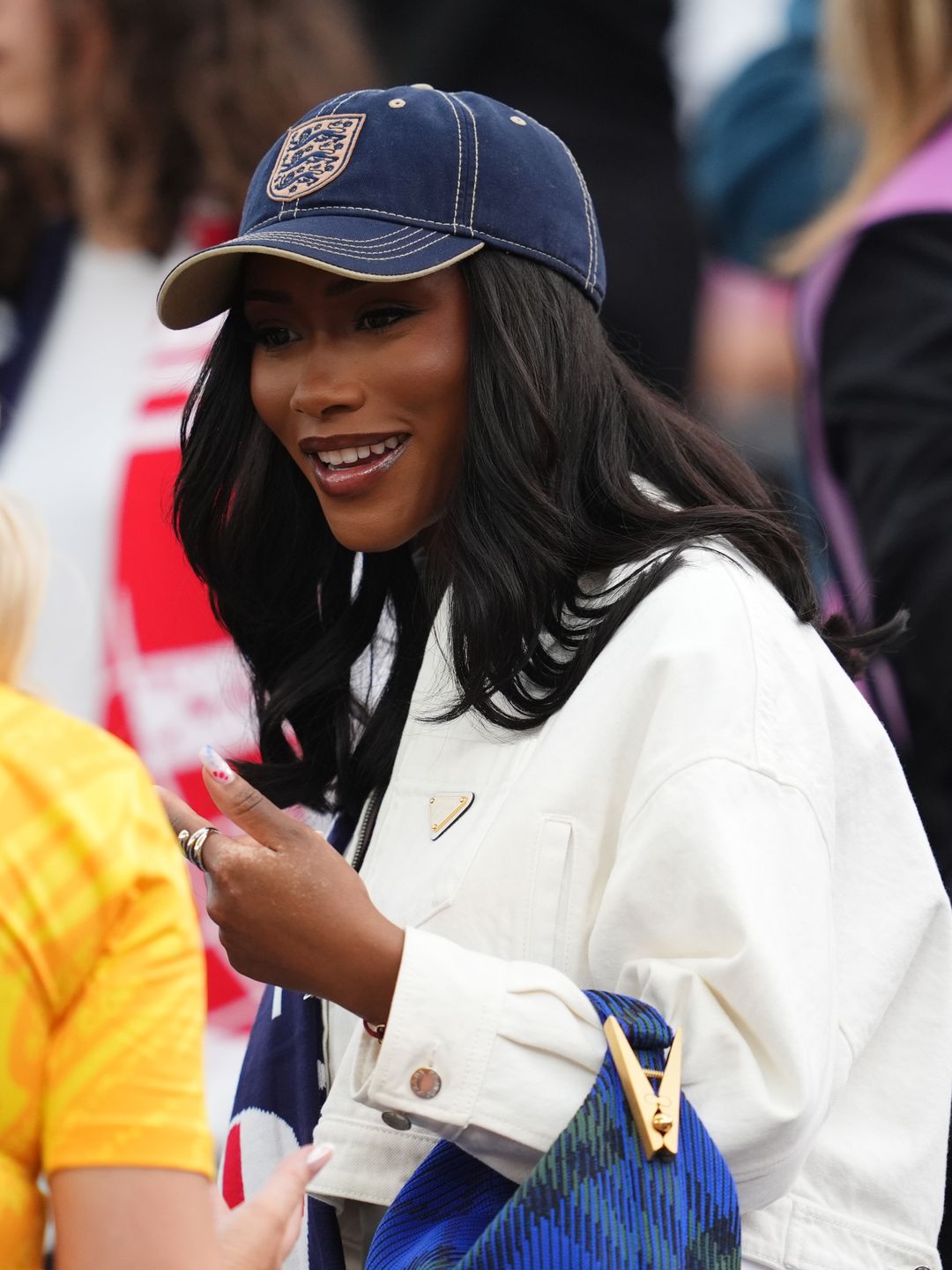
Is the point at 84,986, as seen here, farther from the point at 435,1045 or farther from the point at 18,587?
the point at 435,1045

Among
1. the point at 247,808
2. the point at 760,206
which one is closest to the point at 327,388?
the point at 247,808

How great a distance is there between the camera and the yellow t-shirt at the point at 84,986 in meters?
1.37

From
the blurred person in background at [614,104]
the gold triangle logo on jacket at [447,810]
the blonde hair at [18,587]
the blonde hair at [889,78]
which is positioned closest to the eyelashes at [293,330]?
the gold triangle logo on jacket at [447,810]

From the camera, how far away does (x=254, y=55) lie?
13.3 ft

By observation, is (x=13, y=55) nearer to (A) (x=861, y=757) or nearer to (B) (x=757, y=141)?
(B) (x=757, y=141)

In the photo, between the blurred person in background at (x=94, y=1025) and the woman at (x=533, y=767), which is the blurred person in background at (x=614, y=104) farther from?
the blurred person in background at (x=94, y=1025)

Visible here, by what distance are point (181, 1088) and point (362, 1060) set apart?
0.52 m

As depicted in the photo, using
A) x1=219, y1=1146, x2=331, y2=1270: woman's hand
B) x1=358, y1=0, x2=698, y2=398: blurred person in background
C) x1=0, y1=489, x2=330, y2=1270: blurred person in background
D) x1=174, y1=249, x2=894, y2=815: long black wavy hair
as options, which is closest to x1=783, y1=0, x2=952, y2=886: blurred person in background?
x1=358, y1=0, x2=698, y2=398: blurred person in background

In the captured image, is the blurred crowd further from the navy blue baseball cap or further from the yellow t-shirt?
the yellow t-shirt

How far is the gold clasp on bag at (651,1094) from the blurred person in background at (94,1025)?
0.52 metres

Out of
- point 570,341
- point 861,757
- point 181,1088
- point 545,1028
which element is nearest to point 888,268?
point 570,341

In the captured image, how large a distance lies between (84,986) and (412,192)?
1.22 meters

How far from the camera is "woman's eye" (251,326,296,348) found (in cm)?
245

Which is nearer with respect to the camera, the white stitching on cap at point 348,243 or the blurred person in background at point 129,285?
the white stitching on cap at point 348,243
